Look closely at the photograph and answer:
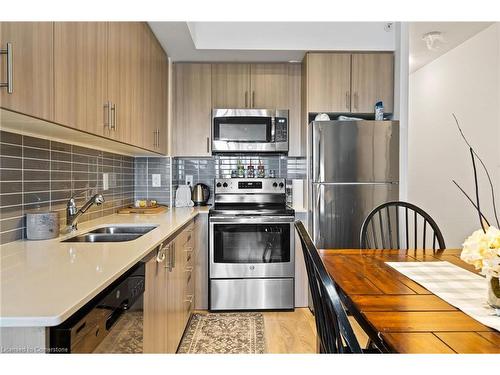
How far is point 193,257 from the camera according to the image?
9.68ft

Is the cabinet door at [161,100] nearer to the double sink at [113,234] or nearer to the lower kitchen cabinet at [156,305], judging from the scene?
the double sink at [113,234]

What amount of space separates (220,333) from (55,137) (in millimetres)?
1714

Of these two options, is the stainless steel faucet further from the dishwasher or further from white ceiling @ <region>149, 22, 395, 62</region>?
white ceiling @ <region>149, 22, 395, 62</region>

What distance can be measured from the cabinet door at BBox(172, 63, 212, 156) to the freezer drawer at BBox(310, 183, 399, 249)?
3.74ft

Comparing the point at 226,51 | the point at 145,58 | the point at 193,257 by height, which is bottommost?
the point at 193,257

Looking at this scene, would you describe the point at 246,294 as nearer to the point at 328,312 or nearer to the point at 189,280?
the point at 189,280

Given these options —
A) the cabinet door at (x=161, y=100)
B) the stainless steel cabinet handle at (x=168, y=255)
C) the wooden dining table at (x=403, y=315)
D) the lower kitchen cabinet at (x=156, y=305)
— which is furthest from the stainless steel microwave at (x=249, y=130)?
the wooden dining table at (x=403, y=315)

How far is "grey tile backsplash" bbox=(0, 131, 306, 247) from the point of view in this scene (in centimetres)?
157

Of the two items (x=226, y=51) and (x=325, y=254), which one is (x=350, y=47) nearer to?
(x=226, y=51)

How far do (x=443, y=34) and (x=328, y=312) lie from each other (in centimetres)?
308

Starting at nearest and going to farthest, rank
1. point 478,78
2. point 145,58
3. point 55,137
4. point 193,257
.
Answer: point 55,137
point 145,58
point 193,257
point 478,78

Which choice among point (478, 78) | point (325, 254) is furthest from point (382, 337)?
point (478, 78)

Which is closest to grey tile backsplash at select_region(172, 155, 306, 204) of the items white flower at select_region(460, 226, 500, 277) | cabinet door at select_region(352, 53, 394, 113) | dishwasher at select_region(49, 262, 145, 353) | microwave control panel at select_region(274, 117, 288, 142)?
microwave control panel at select_region(274, 117, 288, 142)

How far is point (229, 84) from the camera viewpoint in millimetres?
3420
